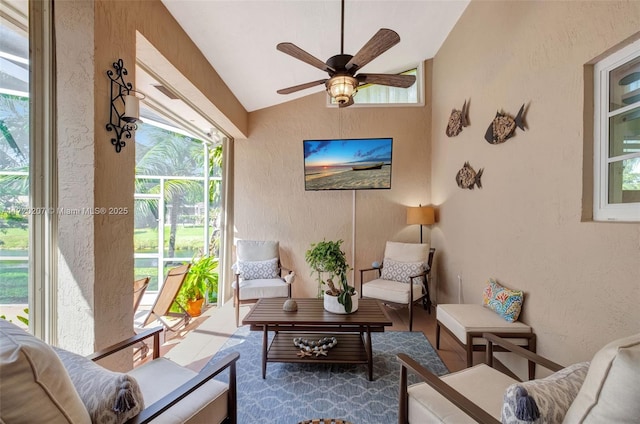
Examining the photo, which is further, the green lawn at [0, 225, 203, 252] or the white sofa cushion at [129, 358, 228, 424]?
the green lawn at [0, 225, 203, 252]

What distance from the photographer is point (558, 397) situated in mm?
944

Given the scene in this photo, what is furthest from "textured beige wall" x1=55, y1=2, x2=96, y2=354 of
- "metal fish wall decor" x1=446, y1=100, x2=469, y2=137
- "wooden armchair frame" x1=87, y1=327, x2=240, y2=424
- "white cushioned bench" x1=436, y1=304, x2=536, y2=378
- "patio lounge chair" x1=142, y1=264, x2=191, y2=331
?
"metal fish wall decor" x1=446, y1=100, x2=469, y2=137

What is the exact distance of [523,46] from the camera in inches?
81.4

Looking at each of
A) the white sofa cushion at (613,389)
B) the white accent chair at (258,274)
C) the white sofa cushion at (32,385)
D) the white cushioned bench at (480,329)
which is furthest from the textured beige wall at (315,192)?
the white sofa cushion at (32,385)

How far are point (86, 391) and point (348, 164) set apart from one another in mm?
3552

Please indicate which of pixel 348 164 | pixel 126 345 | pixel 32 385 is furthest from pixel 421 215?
pixel 32 385

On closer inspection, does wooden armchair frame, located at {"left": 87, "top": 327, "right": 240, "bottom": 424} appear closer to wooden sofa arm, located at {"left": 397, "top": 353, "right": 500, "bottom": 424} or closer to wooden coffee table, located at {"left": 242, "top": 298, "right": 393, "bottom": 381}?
wooden coffee table, located at {"left": 242, "top": 298, "right": 393, "bottom": 381}

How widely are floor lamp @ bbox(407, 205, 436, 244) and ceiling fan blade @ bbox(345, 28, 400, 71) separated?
2.38m

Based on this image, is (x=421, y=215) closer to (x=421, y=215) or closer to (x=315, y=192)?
(x=421, y=215)

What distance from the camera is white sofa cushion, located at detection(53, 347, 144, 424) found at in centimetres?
90

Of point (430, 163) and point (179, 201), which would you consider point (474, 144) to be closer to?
point (430, 163)

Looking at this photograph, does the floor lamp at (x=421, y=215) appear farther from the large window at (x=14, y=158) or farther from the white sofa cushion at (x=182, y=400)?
the large window at (x=14, y=158)

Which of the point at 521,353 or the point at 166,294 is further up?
the point at 521,353

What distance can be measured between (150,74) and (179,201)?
73.4 inches
